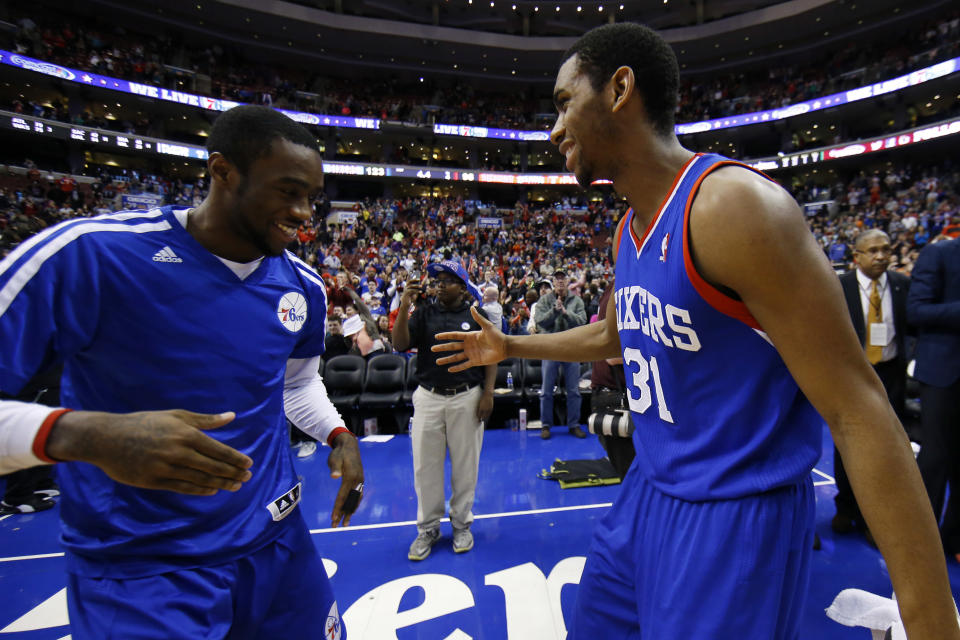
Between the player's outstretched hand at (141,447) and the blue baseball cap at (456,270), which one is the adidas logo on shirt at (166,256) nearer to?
the player's outstretched hand at (141,447)

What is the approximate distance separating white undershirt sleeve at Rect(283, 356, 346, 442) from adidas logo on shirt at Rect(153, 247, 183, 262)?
1.88 ft

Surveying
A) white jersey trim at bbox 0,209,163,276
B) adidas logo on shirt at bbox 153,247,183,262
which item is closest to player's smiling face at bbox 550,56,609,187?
adidas logo on shirt at bbox 153,247,183,262

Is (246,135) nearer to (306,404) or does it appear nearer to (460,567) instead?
(306,404)

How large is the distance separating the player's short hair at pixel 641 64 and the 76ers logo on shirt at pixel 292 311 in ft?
3.84

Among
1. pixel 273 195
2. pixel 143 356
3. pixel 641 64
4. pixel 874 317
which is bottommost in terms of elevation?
pixel 874 317

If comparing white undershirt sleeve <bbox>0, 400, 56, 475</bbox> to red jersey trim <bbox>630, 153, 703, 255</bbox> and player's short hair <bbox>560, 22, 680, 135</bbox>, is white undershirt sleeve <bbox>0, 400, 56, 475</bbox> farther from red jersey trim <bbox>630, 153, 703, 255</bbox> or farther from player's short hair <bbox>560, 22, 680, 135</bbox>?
player's short hair <bbox>560, 22, 680, 135</bbox>

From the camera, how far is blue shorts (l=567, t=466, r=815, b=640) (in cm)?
98

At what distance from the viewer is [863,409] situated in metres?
0.82

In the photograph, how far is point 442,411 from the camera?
3.50 meters

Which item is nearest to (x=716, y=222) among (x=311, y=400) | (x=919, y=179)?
(x=311, y=400)

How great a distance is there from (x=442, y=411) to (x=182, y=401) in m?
2.33

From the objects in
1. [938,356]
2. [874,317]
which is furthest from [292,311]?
[874,317]

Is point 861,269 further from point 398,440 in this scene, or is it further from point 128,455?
point 398,440

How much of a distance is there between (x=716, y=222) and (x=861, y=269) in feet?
11.0
